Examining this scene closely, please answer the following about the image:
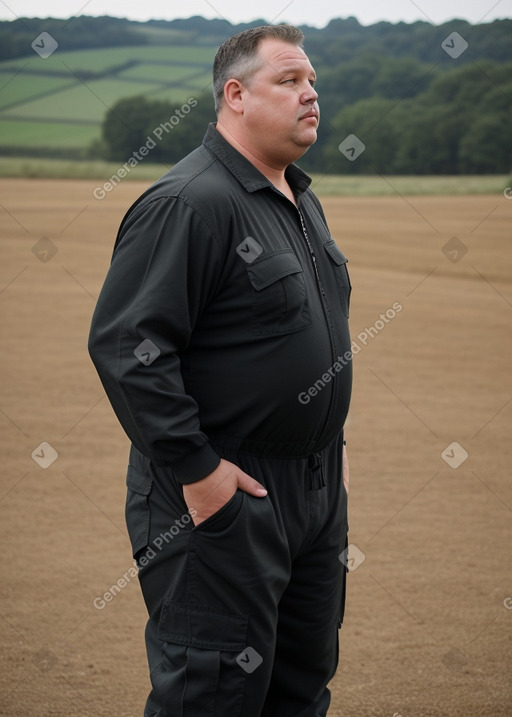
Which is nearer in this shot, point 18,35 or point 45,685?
point 45,685

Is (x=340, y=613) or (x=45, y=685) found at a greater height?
(x=340, y=613)

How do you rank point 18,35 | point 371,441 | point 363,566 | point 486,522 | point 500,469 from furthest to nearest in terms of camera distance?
point 18,35 < point 371,441 < point 500,469 < point 486,522 < point 363,566

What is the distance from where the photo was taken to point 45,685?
133 inches

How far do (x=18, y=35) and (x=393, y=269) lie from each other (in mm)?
36977

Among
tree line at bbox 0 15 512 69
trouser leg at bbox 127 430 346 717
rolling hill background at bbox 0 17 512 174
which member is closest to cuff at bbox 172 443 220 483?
trouser leg at bbox 127 430 346 717

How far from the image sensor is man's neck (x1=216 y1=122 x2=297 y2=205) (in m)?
2.32

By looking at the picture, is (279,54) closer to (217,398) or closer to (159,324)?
(159,324)

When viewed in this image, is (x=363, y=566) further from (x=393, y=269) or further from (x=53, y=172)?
(x=53, y=172)

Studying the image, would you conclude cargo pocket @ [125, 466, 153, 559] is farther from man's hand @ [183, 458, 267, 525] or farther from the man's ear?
the man's ear

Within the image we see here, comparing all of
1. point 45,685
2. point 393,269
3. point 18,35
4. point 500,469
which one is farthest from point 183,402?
point 18,35

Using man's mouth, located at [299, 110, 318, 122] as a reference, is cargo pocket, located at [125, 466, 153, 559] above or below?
below

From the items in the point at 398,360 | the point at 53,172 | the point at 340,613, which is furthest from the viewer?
the point at 53,172

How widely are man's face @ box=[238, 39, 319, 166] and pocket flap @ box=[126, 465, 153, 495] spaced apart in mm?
906

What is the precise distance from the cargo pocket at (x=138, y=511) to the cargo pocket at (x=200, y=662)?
17 centimetres
